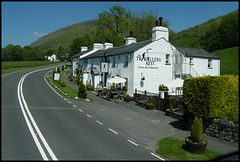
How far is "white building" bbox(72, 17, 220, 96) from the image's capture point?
85.2 feet

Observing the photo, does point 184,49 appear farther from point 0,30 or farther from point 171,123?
point 0,30

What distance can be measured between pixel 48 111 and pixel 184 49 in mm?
26703

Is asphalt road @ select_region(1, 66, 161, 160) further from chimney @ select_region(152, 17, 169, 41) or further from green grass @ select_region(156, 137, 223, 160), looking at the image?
chimney @ select_region(152, 17, 169, 41)

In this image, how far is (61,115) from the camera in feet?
53.2

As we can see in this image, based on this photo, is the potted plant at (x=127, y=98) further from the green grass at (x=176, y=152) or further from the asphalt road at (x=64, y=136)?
the green grass at (x=176, y=152)

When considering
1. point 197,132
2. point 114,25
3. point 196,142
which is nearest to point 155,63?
point 197,132

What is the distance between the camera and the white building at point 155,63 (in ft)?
85.2

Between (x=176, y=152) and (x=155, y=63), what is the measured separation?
18.9 metres

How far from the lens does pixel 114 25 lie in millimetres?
60469

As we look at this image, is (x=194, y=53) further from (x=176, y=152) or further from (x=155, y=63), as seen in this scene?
(x=176, y=152)

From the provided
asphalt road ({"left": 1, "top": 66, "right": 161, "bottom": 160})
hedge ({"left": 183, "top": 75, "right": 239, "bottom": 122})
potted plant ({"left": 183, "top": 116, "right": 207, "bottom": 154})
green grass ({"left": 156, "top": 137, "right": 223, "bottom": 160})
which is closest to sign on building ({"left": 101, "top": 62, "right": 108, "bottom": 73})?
asphalt road ({"left": 1, "top": 66, "right": 161, "bottom": 160})

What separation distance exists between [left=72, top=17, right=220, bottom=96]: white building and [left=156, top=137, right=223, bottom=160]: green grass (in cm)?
1448

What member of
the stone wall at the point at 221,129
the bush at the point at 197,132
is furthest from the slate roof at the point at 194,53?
the bush at the point at 197,132

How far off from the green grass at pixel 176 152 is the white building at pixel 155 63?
570 inches
